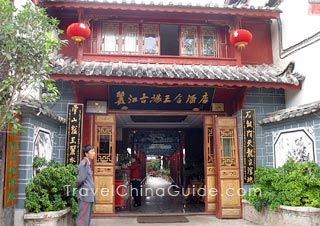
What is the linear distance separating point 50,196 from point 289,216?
Answer: 3868mm

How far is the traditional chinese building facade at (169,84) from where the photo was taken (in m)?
6.96

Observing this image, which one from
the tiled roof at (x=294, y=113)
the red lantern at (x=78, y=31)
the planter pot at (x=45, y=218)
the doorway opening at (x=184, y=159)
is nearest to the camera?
the planter pot at (x=45, y=218)

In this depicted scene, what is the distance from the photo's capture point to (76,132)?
697 centimetres

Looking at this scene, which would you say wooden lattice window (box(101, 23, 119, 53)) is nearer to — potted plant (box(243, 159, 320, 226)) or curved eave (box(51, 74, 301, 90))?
curved eave (box(51, 74, 301, 90))

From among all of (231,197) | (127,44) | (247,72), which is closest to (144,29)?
(127,44)

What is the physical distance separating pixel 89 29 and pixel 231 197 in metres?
4.75

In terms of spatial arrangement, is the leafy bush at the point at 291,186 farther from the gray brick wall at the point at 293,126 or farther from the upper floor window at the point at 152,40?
the upper floor window at the point at 152,40

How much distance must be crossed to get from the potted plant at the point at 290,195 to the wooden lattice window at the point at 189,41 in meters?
3.24

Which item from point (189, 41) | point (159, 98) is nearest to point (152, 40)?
point (189, 41)

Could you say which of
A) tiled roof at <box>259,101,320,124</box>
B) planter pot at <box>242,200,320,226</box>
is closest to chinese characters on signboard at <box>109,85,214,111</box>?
tiled roof at <box>259,101,320,124</box>

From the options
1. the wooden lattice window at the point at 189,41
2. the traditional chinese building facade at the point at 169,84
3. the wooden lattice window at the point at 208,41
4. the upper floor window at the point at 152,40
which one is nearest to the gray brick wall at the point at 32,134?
the traditional chinese building facade at the point at 169,84

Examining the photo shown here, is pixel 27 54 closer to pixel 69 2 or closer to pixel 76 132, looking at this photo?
pixel 76 132

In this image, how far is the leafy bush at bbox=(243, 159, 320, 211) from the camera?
5.45 metres

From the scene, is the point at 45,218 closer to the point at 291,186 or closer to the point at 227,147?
the point at 291,186
